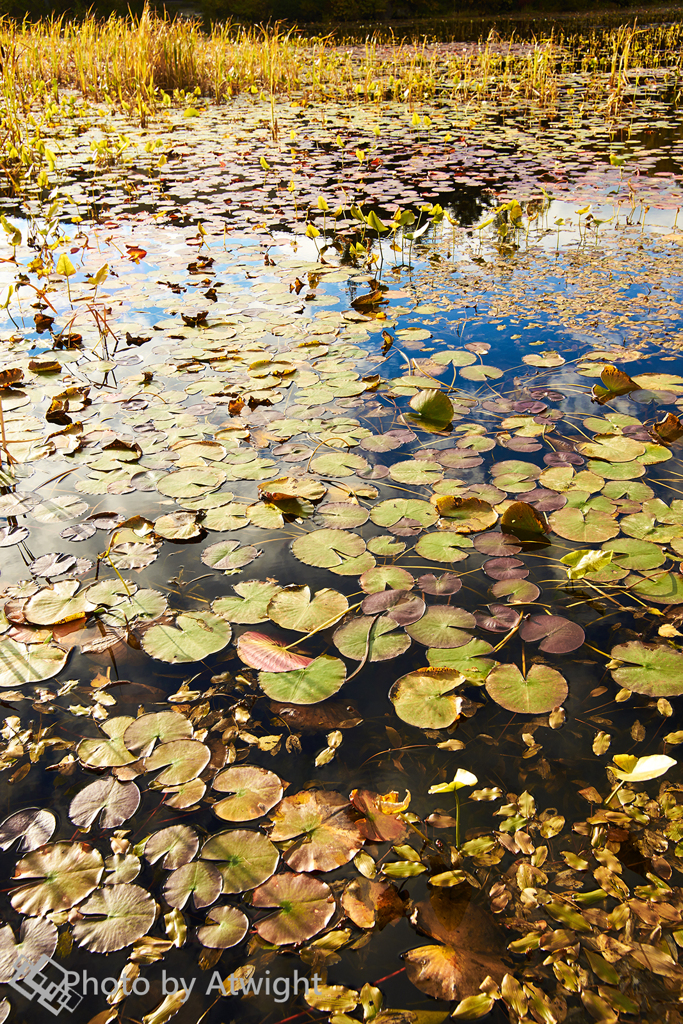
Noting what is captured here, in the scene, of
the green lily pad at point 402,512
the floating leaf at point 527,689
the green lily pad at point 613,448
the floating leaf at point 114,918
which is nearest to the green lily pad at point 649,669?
the floating leaf at point 527,689

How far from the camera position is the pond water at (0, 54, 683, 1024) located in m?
0.78

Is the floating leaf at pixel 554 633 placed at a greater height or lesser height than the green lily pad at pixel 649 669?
greater

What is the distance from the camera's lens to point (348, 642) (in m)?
1.18

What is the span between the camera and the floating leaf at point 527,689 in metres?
1.04

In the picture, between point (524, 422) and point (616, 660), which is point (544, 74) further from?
point (616, 660)

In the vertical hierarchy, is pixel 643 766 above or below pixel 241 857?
above

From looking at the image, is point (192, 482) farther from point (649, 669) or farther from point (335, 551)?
point (649, 669)

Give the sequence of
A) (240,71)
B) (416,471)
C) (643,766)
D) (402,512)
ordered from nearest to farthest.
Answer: (643,766), (402,512), (416,471), (240,71)

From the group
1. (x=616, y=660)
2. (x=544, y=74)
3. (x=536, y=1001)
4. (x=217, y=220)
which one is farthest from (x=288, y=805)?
(x=544, y=74)

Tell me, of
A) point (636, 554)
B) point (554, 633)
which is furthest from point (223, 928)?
point (636, 554)

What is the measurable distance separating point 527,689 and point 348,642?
0.34 meters

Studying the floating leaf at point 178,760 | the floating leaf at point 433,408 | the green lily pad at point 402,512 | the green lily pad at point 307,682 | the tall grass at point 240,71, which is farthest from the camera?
the tall grass at point 240,71

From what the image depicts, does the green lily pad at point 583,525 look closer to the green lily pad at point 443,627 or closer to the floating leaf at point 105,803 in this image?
the green lily pad at point 443,627

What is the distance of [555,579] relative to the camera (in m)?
1.30
